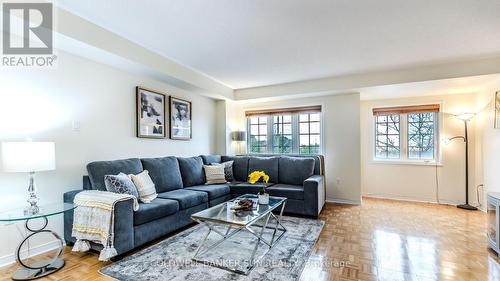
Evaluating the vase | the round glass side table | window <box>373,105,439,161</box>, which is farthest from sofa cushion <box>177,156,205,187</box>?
window <box>373,105,439,161</box>

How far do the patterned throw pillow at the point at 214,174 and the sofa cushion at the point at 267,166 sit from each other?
0.61 m

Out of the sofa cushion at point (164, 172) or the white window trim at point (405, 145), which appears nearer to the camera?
the sofa cushion at point (164, 172)

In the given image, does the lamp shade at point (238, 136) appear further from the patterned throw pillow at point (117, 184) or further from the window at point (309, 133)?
the patterned throw pillow at point (117, 184)

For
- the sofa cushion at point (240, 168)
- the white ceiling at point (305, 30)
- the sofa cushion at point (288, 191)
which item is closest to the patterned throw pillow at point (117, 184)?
the white ceiling at point (305, 30)

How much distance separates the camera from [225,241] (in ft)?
9.09

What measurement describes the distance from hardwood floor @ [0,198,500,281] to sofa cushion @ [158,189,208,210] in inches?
38.7

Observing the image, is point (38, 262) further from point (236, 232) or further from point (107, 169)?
point (236, 232)

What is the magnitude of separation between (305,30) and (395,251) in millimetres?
2516

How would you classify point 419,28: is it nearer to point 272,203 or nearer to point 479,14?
point 479,14

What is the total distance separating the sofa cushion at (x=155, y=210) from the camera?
248cm

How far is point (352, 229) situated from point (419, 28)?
2460 millimetres

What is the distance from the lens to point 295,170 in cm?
438

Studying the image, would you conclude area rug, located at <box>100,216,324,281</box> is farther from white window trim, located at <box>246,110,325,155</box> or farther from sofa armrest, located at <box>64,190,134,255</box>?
white window trim, located at <box>246,110,325,155</box>

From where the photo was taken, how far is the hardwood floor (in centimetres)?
210
